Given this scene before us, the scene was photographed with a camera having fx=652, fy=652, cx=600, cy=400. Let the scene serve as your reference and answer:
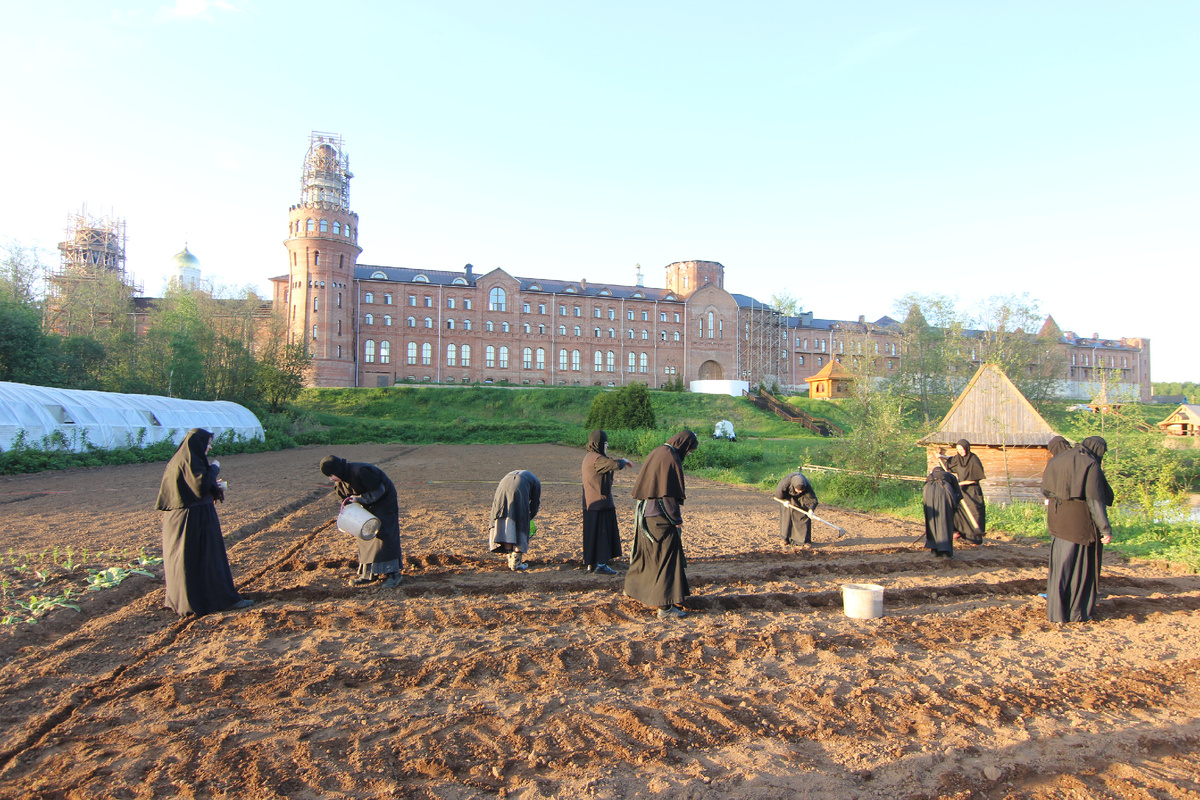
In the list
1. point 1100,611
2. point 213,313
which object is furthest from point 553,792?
point 213,313

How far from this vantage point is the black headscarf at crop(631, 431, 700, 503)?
6145 mm

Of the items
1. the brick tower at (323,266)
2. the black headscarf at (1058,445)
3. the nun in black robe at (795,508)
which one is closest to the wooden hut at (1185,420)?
the nun in black robe at (795,508)

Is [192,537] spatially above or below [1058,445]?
below

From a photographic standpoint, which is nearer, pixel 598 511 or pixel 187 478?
pixel 187 478

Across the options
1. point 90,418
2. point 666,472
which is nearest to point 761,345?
point 90,418

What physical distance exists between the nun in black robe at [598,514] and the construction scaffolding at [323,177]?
172 ft

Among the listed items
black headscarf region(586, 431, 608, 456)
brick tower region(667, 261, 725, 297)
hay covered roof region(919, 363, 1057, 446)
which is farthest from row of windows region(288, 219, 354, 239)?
black headscarf region(586, 431, 608, 456)

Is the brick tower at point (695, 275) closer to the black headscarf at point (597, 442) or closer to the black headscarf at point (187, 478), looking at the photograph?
the black headscarf at point (597, 442)

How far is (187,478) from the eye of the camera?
5.96 m

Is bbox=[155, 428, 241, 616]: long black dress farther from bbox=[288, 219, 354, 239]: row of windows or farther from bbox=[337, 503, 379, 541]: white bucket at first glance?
bbox=[288, 219, 354, 239]: row of windows

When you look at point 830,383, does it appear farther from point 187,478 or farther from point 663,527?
point 187,478

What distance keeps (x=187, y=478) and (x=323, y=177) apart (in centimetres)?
5369

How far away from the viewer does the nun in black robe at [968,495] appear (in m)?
9.68

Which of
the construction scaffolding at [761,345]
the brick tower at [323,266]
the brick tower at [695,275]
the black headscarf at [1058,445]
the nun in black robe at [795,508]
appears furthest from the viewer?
Answer: the brick tower at [695,275]
